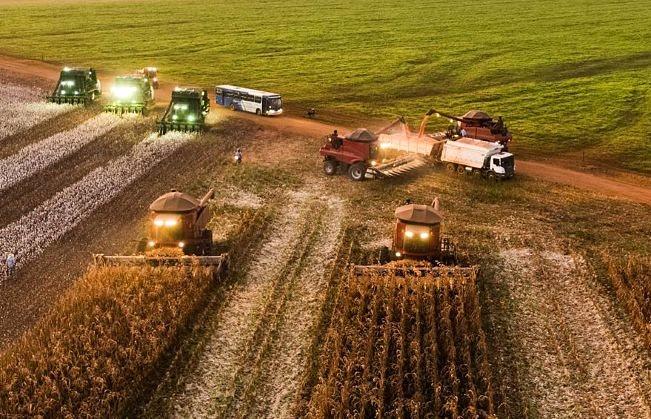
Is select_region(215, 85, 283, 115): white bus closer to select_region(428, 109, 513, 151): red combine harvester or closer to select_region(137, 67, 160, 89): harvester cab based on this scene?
select_region(137, 67, 160, 89): harvester cab

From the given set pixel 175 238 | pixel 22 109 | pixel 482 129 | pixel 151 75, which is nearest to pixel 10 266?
pixel 175 238

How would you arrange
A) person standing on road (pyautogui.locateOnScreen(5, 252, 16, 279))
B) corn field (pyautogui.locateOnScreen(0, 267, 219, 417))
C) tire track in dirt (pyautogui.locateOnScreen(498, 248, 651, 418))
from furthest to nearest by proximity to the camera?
1. person standing on road (pyautogui.locateOnScreen(5, 252, 16, 279))
2. tire track in dirt (pyautogui.locateOnScreen(498, 248, 651, 418))
3. corn field (pyautogui.locateOnScreen(0, 267, 219, 417))

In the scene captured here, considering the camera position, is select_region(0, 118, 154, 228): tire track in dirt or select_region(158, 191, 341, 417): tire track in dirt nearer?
select_region(158, 191, 341, 417): tire track in dirt

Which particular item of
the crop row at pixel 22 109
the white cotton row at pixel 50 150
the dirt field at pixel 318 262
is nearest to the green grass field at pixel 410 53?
the dirt field at pixel 318 262

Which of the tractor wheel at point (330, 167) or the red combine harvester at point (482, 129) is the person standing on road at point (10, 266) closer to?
the tractor wheel at point (330, 167)

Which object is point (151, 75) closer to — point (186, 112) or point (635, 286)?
point (186, 112)

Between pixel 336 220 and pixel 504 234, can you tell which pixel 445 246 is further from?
pixel 336 220

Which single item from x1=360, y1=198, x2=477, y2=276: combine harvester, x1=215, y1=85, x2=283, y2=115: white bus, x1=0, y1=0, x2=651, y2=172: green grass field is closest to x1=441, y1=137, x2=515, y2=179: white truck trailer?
x1=0, y1=0, x2=651, y2=172: green grass field

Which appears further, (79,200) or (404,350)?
(79,200)
